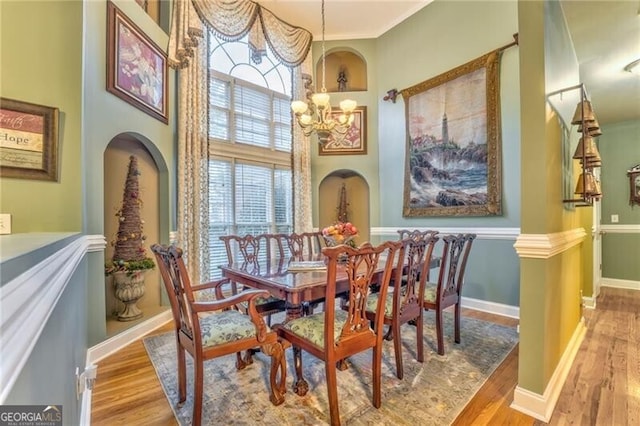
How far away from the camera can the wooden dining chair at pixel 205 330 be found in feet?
5.29

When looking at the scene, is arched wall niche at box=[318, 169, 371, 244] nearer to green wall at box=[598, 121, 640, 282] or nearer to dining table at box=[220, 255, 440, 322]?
dining table at box=[220, 255, 440, 322]

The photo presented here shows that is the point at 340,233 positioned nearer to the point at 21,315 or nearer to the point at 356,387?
the point at 356,387

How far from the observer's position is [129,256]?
3.03 meters

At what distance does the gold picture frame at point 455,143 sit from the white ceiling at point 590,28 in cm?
99

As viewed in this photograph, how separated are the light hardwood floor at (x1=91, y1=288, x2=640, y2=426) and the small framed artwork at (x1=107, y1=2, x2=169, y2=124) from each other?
2.43 meters

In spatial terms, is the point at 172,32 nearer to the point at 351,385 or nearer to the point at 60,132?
the point at 60,132

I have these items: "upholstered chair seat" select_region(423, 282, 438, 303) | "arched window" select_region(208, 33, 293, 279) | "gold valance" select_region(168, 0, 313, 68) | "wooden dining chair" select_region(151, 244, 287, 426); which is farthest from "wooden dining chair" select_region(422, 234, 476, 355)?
"gold valance" select_region(168, 0, 313, 68)

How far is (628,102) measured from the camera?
408 centimetres

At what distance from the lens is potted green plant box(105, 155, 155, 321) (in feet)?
9.66

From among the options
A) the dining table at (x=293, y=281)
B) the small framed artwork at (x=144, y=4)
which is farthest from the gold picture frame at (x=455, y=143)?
the small framed artwork at (x=144, y=4)

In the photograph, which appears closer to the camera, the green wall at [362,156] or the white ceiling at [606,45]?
the white ceiling at [606,45]

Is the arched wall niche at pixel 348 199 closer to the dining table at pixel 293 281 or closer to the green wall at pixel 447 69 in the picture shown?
the green wall at pixel 447 69

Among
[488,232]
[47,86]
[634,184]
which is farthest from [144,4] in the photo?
[634,184]

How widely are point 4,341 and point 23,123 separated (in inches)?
77.7
